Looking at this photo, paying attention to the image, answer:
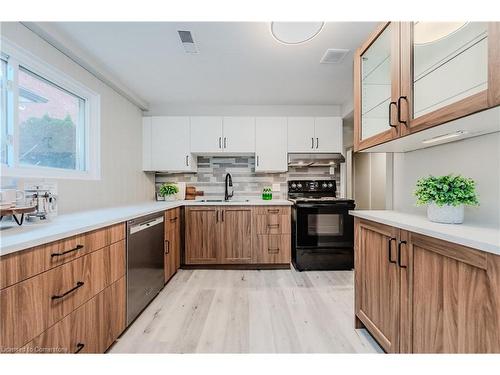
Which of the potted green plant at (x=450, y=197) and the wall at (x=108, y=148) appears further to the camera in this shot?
the wall at (x=108, y=148)

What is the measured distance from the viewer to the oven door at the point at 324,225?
3.08 m

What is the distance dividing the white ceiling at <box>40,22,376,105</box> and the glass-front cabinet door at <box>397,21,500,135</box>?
2.53 feet

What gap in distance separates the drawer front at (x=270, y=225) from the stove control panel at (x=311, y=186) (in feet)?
2.39

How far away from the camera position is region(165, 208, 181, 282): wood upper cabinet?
2664 mm

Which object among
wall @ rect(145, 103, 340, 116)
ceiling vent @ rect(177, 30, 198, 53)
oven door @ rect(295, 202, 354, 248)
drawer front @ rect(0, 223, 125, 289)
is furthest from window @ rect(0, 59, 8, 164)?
oven door @ rect(295, 202, 354, 248)

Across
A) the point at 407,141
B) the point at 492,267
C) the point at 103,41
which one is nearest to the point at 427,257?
the point at 492,267

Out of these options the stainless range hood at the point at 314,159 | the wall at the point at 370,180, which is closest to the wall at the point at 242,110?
the stainless range hood at the point at 314,159

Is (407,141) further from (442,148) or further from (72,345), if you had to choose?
(72,345)

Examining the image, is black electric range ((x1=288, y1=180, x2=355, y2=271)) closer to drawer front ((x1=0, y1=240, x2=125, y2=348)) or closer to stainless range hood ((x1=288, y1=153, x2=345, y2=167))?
stainless range hood ((x1=288, y1=153, x2=345, y2=167))

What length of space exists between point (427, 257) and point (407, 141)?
→ 2.29ft

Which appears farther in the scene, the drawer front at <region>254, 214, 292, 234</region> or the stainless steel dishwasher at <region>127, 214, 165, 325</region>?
the drawer front at <region>254, 214, 292, 234</region>

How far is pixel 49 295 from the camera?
1.08 metres

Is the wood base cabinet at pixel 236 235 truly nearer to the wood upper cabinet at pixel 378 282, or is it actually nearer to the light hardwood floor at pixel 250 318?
the light hardwood floor at pixel 250 318

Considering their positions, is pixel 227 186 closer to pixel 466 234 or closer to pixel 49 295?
pixel 49 295
